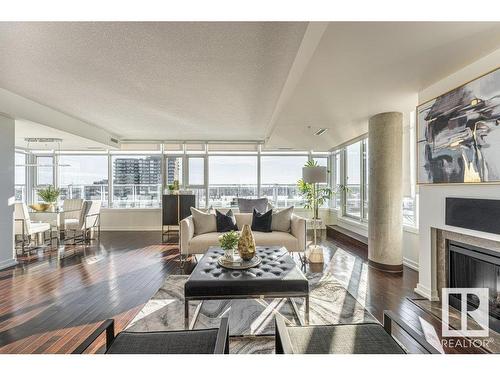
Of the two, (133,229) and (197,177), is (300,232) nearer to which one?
(197,177)

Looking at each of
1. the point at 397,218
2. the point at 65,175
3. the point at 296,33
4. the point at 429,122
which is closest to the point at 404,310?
the point at 397,218

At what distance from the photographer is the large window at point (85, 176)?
7363 mm

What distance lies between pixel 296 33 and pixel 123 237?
574 cm

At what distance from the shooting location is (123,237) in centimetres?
612

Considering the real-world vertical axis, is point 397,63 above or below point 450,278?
above

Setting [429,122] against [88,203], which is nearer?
[429,122]

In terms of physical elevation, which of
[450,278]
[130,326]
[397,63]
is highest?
[397,63]

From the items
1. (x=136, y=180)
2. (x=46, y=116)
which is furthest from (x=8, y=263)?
(x=136, y=180)

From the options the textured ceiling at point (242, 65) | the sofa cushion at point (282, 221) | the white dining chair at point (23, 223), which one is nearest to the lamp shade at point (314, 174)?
the sofa cushion at point (282, 221)

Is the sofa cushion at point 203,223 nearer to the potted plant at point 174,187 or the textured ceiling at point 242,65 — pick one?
the textured ceiling at point 242,65

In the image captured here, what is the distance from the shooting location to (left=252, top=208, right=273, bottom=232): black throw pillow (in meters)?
4.24

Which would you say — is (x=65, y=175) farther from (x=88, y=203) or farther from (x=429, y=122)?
(x=429, y=122)

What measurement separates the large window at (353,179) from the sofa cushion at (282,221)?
2260mm

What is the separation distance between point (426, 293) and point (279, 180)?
200 inches
